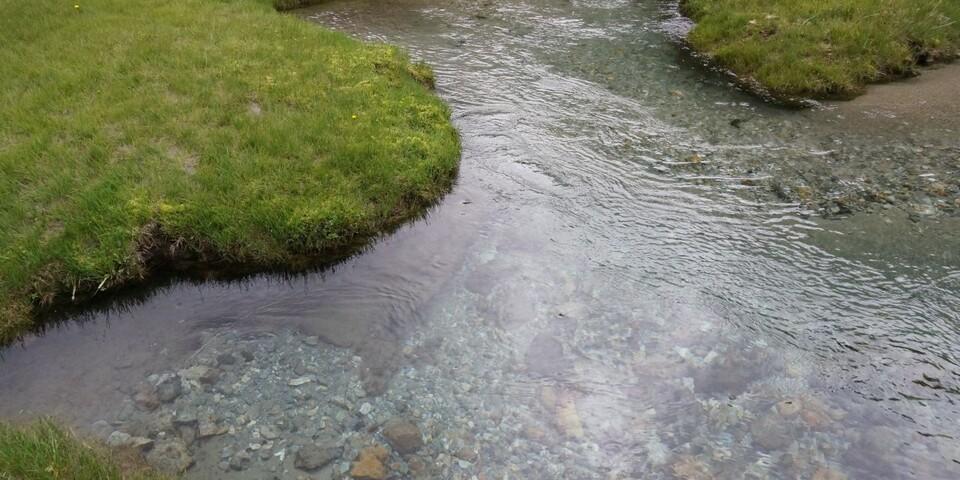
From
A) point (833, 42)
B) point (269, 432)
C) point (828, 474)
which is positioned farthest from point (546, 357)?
point (833, 42)

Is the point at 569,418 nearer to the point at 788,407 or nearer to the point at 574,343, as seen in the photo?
the point at 574,343

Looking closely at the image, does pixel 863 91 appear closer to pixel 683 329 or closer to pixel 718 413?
pixel 683 329

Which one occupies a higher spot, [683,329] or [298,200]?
[298,200]

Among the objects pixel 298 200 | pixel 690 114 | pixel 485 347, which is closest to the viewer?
pixel 485 347

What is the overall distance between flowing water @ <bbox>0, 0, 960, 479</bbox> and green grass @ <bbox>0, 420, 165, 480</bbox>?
431mm

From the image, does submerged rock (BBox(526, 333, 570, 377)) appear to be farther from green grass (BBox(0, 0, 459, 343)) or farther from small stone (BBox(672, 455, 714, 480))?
green grass (BBox(0, 0, 459, 343))

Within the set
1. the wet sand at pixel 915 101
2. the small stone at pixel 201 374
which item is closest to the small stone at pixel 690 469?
the small stone at pixel 201 374

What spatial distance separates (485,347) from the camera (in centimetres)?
824

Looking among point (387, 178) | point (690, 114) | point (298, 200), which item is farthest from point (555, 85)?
point (298, 200)

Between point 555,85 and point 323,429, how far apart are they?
11426 mm

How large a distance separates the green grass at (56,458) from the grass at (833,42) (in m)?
15.6

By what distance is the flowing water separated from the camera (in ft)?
22.5

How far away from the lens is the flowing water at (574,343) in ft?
22.5

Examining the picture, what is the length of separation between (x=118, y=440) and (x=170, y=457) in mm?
690
